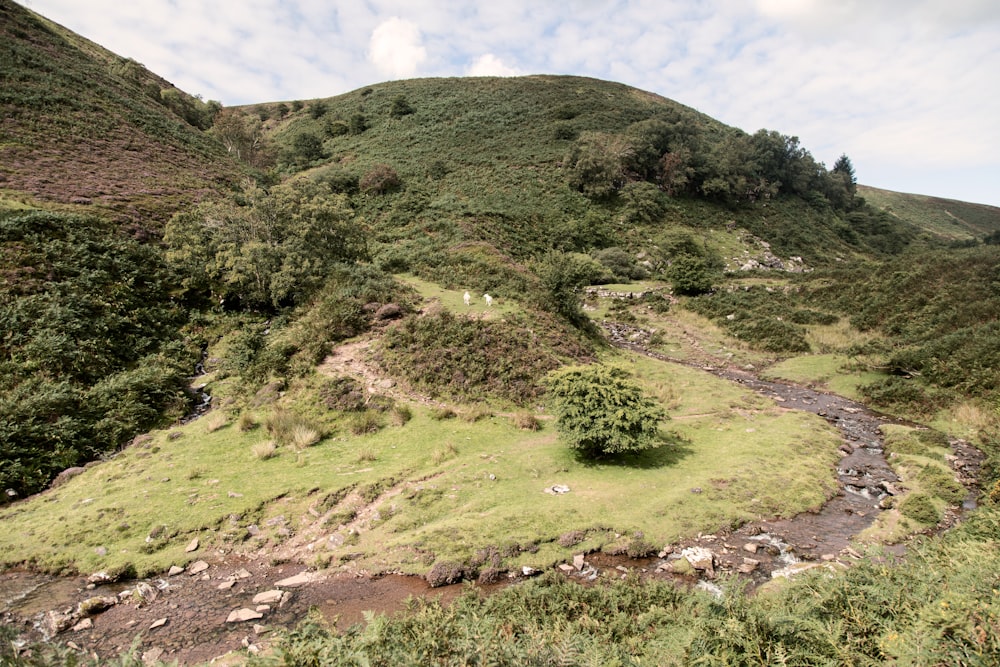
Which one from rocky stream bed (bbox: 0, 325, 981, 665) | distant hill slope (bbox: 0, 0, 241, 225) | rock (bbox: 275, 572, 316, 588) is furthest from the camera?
distant hill slope (bbox: 0, 0, 241, 225)

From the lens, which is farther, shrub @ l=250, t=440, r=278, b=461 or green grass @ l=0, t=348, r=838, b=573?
shrub @ l=250, t=440, r=278, b=461

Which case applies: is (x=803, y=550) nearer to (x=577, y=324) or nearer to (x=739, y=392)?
(x=739, y=392)

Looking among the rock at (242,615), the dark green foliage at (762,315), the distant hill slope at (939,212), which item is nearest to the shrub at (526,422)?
the rock at (242,615)

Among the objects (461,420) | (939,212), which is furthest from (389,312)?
(939,212)

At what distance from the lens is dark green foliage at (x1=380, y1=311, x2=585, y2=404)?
635 inches

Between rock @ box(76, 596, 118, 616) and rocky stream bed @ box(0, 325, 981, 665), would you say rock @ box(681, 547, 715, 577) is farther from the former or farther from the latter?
rock @ box(76, 596, 118, 616)

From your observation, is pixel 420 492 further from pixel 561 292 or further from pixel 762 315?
pixel 762 315

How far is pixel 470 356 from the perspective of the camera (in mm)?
17000

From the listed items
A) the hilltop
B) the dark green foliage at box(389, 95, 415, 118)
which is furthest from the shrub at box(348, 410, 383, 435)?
the dark green foliage at box(389, 95, 415, 118)

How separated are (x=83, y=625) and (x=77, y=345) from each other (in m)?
11.4

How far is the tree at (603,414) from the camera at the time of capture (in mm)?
12047

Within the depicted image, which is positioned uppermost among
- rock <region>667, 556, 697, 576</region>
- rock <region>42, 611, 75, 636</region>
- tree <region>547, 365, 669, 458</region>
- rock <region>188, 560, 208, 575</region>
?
tree <region>547, 365, 669, 458</region>

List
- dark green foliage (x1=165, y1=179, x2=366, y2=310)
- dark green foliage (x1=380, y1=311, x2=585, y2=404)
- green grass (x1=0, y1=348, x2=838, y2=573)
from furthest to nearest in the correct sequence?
dark green foliage (x1=165, y1=179, x2=366, y2=310) < dark green foliage (x1=380, y1=311, x2=585, y2=404) < green grass (x1=0, y1=348, x2=838, y2=573)

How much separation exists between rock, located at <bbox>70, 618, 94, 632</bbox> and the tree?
10.0 metres
